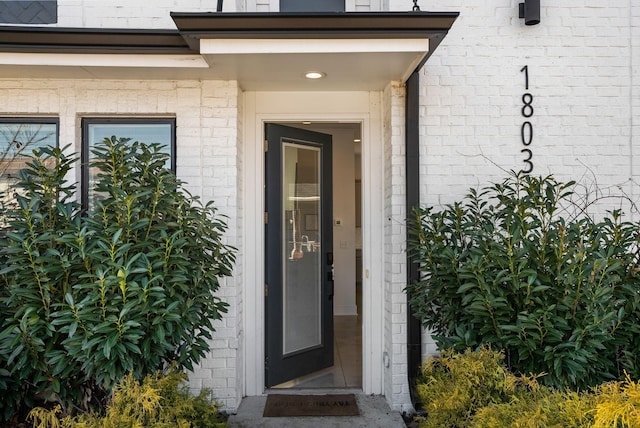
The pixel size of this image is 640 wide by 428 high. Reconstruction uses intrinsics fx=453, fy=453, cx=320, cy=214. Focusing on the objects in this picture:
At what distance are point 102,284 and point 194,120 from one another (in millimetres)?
1828

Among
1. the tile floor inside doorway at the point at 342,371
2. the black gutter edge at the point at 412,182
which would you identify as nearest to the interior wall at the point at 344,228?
the tile floor inside doorway at the point at 342,371

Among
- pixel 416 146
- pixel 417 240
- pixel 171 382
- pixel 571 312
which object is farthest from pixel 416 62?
pixel 171 382

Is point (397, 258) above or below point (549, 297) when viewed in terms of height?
above

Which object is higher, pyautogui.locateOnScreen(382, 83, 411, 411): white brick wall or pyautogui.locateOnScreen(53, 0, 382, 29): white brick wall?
pyautogui.locateOnScreen(53, 0, 382, 29): white brick wall

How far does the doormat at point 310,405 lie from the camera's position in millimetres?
3814

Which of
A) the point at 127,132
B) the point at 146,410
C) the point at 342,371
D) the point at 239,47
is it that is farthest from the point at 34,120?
the point at 342,371

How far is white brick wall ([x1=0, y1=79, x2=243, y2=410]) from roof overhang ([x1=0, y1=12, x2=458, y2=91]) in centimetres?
13

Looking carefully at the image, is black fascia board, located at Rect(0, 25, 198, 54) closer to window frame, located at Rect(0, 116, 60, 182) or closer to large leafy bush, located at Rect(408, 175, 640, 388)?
window frame, located at Rect(0, 116, 60, 182)

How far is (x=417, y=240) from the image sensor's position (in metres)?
3.66

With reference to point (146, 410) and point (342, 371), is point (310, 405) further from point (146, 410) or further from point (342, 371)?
point (146, 410)

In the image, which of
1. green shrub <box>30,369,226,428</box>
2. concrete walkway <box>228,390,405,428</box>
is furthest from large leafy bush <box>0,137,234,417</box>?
concrete walkway <box>228,390,405,428</box>

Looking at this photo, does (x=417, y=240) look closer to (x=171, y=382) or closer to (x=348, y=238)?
(x=171, y=382)

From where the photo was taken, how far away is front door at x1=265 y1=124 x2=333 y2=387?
4.35 meters

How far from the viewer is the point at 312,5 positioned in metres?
4.37
